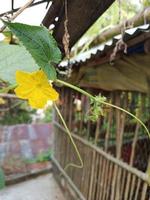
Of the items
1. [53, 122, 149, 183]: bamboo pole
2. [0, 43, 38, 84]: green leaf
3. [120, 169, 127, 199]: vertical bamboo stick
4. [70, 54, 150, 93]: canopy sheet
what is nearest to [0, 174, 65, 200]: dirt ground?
[53, 122, 149, 183]: bamboo pole

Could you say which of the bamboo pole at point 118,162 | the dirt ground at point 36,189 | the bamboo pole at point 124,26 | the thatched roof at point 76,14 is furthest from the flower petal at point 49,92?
the dirt ground at point 36,189

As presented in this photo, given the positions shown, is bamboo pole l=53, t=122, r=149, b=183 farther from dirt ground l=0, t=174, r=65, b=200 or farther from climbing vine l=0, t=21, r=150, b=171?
climbing vine l=0, t=21, r=150, b=171

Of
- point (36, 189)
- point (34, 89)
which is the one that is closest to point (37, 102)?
point (34, 89)

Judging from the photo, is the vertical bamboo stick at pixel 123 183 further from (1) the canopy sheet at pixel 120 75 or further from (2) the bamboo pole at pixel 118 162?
(1) the canopy sheet at pixel 120 75

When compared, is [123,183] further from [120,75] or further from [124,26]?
[124,26]

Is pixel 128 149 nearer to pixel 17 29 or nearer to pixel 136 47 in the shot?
pixel 136 47
